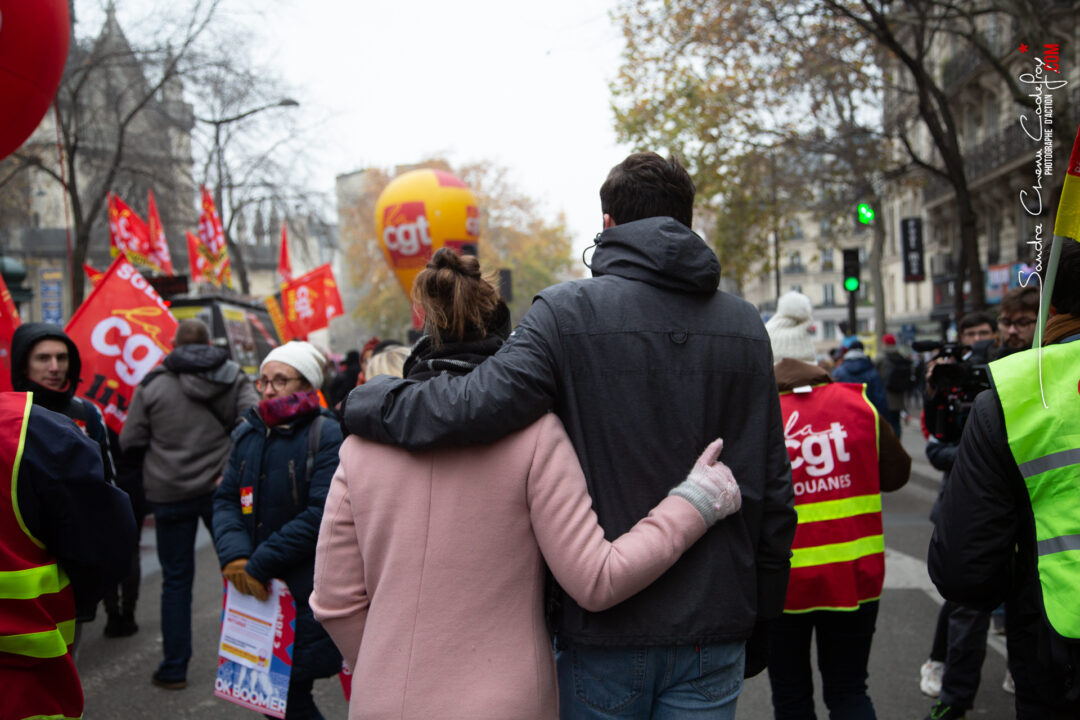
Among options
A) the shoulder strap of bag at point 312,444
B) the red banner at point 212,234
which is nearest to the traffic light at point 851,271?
the red banner at point 212,234

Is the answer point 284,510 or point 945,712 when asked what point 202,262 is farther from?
point 945,712

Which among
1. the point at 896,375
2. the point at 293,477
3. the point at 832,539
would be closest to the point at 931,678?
the point at 832,539

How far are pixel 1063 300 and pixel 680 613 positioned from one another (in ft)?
4.11

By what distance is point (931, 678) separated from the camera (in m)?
4.69

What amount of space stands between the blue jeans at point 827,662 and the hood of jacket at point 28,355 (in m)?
3.10

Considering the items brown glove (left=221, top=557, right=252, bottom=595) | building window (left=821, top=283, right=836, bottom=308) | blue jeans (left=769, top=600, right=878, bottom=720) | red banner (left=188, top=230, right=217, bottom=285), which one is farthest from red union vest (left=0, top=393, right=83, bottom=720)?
building window (left=821, top=283, right=836, bottom=308)

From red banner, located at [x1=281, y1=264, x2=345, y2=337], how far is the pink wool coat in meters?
13.5

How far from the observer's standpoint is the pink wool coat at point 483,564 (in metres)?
2.04

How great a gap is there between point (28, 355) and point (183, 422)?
1405 millimetres

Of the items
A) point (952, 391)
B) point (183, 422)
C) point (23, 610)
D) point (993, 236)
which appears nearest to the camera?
point (23, 610)

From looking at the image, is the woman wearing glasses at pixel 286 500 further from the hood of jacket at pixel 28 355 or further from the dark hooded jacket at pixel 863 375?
the dark hooded jacket at pixel 863 375

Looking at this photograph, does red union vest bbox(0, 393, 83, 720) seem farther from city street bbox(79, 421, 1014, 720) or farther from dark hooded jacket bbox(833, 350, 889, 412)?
dark hooded jacket bbox(833, 350, 889, 412)

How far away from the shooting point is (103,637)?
6.17 m

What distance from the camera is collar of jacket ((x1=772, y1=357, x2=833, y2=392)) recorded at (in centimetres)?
345
